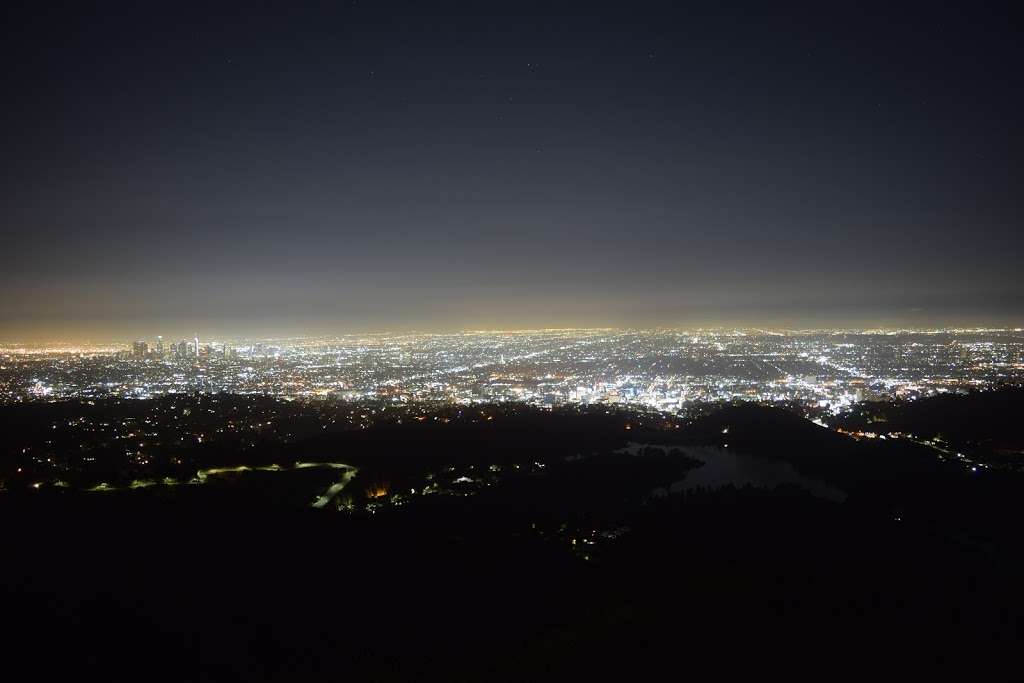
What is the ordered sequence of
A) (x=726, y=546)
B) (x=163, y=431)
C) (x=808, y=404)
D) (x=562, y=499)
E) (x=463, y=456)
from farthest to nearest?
(x=808, y=404) → (x=163, y=431) → (x=463, y=456) → (x=562, y=499) → (x=726, y=546)

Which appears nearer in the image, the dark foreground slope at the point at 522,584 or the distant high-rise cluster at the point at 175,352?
the dark foreground slope at the point at 522,584

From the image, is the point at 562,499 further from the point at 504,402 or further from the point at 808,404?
the point at 808,404

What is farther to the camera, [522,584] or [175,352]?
[175,352]

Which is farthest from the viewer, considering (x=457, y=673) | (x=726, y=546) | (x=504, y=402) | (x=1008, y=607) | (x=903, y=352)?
(x=903, y=352)

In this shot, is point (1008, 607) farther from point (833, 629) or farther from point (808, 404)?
point (808, 404)

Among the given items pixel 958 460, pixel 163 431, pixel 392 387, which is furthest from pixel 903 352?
pixel 163 431

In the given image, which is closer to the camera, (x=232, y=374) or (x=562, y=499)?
(x=562, y=499)

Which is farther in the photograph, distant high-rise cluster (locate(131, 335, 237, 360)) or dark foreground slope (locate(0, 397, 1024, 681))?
distant high-rise cluster (locate(131, 335, 237, 360))
